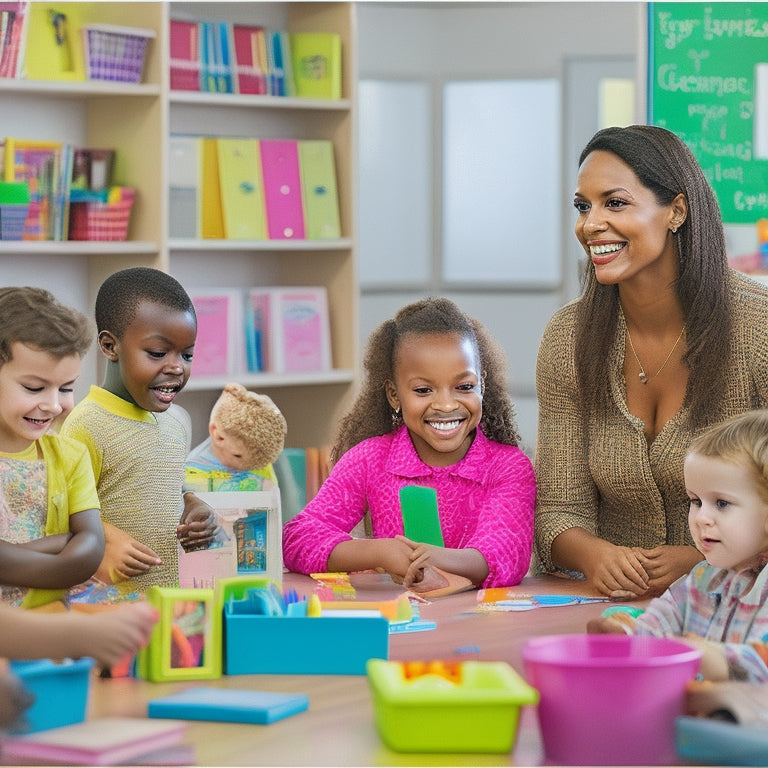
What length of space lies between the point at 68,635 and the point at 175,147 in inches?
122

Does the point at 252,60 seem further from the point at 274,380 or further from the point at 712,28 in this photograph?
the point at 712,28

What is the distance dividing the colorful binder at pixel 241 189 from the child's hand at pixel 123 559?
8.50 ft

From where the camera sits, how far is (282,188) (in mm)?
4336

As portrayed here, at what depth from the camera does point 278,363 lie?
4.34 m

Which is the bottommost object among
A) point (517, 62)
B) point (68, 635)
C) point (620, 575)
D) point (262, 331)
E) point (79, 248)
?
point (620, 575)

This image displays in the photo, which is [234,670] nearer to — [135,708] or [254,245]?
[135,708]

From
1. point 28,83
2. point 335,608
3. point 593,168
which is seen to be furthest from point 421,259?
point 335,608

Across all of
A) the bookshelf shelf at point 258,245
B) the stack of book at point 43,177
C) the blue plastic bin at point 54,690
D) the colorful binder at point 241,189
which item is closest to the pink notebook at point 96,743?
the blue plastic bin at point 54,690

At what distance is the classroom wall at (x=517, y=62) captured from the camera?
577 centimetres

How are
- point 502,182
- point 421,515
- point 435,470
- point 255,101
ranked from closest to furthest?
point 421,515 < point 435,470 < point 255,101 < point 502,182

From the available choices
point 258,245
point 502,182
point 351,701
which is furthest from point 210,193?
point 351,701

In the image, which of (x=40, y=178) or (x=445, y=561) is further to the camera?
(x=40, y=178)

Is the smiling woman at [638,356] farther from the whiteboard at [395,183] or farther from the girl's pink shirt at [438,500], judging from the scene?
the whiteboard at [395,183]

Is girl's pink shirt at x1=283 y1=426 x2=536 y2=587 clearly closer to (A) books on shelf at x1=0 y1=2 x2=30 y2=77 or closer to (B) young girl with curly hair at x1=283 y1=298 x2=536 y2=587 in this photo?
(B) young girl with curly hair at x1=283 y1=298 x2=536 y2=587
